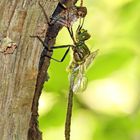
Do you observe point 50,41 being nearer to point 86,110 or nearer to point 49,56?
point 49,56

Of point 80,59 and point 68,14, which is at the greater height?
point 68,14

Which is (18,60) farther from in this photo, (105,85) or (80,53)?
(105,85)

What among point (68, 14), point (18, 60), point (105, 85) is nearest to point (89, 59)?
point (68, 14)

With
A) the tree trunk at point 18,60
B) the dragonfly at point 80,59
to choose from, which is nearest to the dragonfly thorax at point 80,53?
the dragonfly at point 80,59

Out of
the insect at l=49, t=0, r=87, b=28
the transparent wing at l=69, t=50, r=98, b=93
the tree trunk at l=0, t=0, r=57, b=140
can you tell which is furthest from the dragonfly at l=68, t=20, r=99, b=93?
the tree trunk at l=0, t=0, r=57, b=140

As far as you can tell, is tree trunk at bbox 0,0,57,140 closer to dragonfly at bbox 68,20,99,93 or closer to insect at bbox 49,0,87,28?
insect at bbox 49,0,87,28

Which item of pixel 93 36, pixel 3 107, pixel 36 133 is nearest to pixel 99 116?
pixel 93 36
